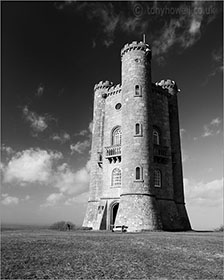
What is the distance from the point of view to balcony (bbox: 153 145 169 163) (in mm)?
30258

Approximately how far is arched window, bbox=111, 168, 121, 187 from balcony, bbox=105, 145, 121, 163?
1.29 m

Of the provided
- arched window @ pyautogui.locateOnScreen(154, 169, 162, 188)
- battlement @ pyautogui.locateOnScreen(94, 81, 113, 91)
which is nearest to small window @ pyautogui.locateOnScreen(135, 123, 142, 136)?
arched window @ pyautogui.locateOnScreen(154, 169, 162, 188)

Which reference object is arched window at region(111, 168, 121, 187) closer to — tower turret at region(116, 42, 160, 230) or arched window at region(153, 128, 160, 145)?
tower turret at region(116, 42, 160, 230)

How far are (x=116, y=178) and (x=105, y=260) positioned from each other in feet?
65.2

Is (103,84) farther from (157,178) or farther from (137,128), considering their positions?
(157,178)

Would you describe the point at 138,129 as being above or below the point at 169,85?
below

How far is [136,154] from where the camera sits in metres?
27.4

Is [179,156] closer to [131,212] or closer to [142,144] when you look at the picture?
[142,144]

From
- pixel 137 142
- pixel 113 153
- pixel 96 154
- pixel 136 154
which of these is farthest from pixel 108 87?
pixel 136 154

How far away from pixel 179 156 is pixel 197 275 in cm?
2463

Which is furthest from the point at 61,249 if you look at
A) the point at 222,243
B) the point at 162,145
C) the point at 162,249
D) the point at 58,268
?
the point at 162,145

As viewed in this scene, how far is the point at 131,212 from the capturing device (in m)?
25.2

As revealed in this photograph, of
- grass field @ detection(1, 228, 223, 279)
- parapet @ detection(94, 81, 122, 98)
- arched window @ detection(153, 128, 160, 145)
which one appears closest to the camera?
grass field @ detection(1, 228, 223, 279)

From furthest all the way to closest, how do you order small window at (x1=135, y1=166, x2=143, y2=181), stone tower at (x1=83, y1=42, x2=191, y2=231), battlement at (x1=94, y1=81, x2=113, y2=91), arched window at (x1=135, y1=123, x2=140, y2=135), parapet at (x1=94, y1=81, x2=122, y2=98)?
battlement at (x1=94, y1=81, x2=113, y2=91) < parapet at (x1=94, y1=81, x2=122, y2=98) < arched window at (x1=135, y1=123, x2=140, y2=135) < small window at (x1=135, y1=166, x2=143, y2=181) < stone tower at (x1=83, y1=42, x2=191, y2=231)
